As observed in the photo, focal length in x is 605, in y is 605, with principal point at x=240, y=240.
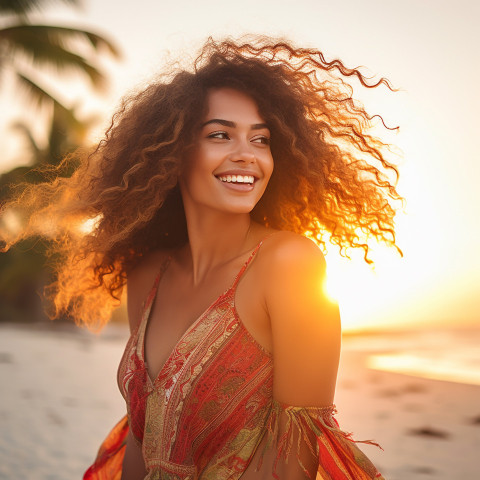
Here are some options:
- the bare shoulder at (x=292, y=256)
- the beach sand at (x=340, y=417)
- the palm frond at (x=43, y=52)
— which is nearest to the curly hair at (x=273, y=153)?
the bare shoulder at (x=292, y=256)

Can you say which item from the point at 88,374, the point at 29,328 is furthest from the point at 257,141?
the point at 29,328

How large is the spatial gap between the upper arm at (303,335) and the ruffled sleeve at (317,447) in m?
0.05

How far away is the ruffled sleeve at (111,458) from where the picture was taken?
10.0ft

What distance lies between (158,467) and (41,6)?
1383 centimetres

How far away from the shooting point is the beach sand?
17.2 feet

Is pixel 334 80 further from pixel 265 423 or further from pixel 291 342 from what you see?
pixel 265 423

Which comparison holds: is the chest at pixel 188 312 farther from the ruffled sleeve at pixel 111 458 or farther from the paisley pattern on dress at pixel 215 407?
the ruffled sleeve at pixel 111 458

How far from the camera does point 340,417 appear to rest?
667cm

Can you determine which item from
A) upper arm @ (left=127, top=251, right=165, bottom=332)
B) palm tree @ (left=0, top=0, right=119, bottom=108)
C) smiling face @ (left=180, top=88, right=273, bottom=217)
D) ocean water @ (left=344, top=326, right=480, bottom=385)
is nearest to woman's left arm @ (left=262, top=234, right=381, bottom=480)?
smiling face @ (left=180, top=88, right=273, bottom=217)

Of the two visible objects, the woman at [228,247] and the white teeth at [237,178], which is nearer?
the woman at [228,247]

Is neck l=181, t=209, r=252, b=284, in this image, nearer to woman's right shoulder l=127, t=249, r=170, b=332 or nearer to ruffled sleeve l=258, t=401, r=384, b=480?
woman's right shoulder l=127, t=249, r=170, b=332

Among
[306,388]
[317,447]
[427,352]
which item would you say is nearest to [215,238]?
[306,388]

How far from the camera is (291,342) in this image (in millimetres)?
2209

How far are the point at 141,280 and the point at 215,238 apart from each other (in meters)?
0.59
